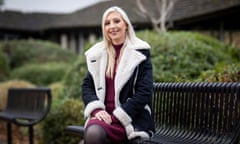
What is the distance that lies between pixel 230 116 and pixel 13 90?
18.8 ft

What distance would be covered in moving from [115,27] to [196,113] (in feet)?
3.68

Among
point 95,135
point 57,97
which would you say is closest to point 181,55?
point 57,97

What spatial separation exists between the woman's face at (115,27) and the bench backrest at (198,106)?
2.82 ft

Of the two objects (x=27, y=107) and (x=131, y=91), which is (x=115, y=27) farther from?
(x=27, y=107)

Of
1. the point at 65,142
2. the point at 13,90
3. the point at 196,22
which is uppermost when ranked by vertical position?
the point at 196,22

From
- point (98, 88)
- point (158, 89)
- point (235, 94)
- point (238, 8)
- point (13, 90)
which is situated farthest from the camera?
point (238, 8)

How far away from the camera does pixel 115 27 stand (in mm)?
4730

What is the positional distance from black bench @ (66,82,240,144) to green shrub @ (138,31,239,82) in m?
3.43

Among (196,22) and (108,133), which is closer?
(108,133)

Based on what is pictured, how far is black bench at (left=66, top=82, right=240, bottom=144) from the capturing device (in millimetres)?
4414

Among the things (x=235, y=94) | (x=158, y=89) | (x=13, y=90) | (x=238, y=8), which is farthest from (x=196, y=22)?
(x=235, y=94)

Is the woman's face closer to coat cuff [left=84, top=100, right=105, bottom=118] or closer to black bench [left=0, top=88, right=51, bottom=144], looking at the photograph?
coat cuff [left=84, top=100, right=105, bottom=118]

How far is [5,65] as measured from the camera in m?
22.6

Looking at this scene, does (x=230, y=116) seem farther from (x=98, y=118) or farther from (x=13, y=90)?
(x=13, y=90)
